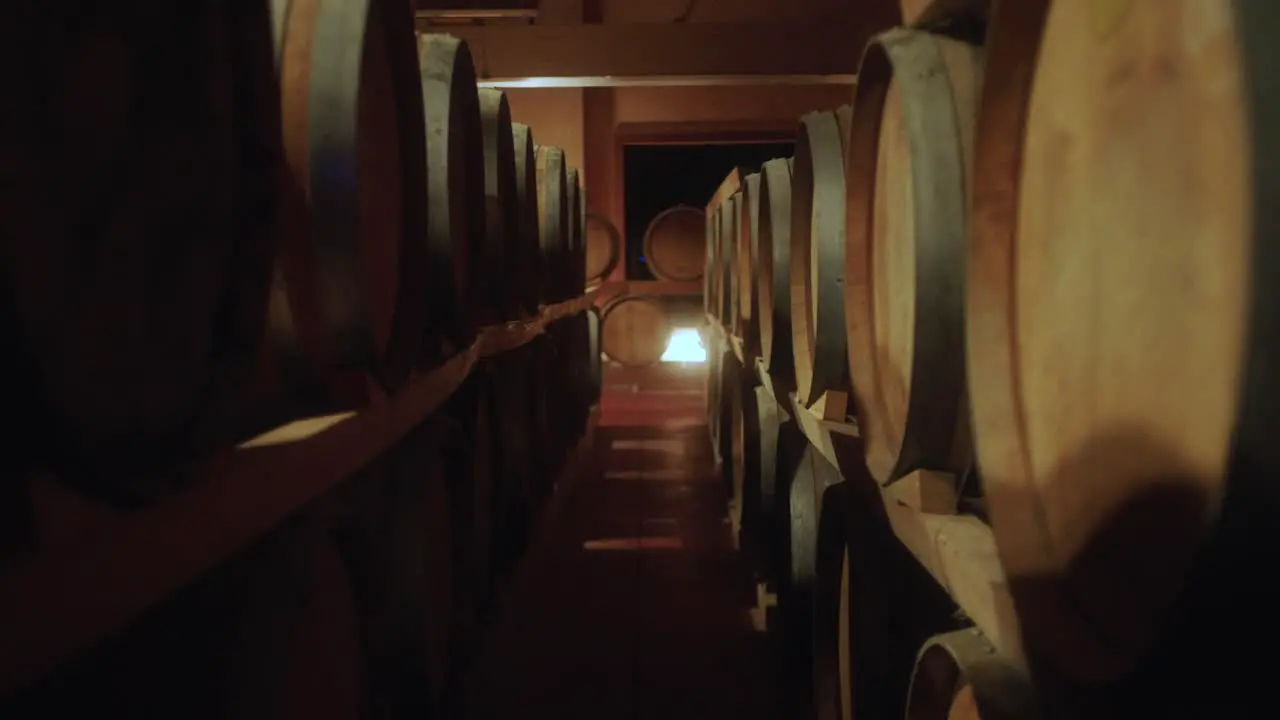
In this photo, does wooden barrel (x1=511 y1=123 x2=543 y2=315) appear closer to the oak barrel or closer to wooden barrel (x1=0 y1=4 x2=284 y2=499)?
the oak barrel

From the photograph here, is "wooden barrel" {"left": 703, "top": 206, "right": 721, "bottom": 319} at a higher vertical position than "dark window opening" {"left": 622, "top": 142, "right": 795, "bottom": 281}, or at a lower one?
lower

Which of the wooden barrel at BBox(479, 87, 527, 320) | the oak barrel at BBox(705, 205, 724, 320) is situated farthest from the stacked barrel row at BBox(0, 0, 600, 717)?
the oak barrel at BBox(705, 205, 724, 320)

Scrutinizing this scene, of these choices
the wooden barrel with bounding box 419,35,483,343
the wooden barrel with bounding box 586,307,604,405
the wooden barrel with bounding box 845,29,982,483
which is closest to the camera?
the wooden barrel with bounding box 845,29,982,483

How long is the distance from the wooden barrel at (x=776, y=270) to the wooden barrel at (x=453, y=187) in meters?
0.74

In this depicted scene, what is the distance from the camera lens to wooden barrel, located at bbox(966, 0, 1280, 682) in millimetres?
Result: 541

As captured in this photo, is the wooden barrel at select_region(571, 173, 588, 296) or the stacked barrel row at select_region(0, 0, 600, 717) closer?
the stacked barrel row at select_region(0, 0, 600, 717)

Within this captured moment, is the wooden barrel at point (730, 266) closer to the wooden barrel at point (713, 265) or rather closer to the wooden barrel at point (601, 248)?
the wooden barrel at point (713, 265)

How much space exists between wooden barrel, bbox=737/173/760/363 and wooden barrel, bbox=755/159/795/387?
6cm

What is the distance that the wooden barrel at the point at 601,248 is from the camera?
8.70m

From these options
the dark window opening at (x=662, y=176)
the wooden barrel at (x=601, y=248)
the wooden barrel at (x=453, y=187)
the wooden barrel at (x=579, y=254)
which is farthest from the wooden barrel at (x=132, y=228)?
the dark window opening at (x=662, y=176)

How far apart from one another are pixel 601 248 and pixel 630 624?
575 cm

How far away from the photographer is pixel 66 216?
708 millimetres

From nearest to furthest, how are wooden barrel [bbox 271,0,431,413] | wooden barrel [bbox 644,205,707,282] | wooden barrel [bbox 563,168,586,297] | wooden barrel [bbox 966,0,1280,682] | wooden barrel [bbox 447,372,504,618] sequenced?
wooden barrel [bbox 966,0,1280,682] → wooden barrel [bbox 271,0,431,413] → wooden barrel [bbox 447,372,504,618] → wooden barrel [bbox 563,168,586,297] → wooden barrel [bbox 644,205,707,282]

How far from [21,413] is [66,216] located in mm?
150
